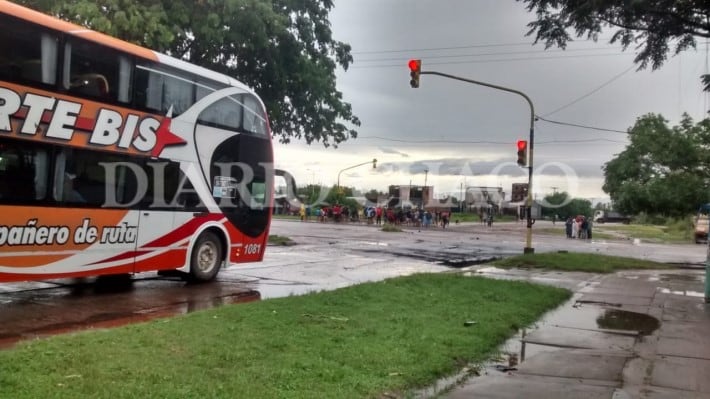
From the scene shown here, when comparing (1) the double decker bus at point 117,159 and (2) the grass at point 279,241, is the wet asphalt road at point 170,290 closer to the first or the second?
(1) the double decker bus at point 117,159

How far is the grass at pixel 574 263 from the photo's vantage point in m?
18.2

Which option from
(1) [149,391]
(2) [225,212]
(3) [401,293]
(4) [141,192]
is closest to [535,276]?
(3) [401,293]

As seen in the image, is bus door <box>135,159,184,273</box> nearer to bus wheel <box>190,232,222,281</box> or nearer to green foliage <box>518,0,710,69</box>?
bus wheel <box>190,232,222,281</box>

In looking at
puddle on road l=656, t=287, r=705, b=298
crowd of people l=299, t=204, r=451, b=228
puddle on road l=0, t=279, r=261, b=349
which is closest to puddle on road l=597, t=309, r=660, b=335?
puddle on road l=656, t=287, r=705, b=298

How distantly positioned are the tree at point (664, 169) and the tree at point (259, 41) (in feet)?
47.6

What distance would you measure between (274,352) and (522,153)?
16.2 metres

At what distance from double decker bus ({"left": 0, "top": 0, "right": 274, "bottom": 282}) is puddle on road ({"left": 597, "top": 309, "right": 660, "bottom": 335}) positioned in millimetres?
7304

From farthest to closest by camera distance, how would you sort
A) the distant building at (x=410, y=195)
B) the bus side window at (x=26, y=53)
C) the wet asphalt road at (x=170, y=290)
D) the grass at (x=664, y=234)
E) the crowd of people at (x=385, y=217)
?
the distant building at (x=410, y=195), the crowd of people at (x=385, y=217), the grass at (x=664, y=234), the bus side window at (x=26, y=53), the wet asphalt road at (x=170, y=290)

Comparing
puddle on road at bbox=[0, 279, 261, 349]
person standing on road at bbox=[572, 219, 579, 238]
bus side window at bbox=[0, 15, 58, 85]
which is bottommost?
puddle on road at bbox=[0, 279, 261, 349]

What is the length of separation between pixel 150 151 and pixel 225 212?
2396 millimetres

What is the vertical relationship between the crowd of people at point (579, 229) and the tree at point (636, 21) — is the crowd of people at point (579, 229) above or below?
below

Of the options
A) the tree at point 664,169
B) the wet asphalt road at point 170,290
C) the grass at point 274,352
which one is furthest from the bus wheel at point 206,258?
the tree at point 664,169

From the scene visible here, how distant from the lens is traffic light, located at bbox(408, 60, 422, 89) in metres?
18.9

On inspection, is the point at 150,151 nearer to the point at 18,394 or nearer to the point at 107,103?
the point at 107,103
